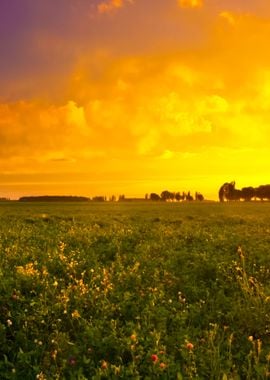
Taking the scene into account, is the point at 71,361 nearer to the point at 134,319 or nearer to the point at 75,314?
the point at 75,314

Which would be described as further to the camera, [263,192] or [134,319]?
[263,192]

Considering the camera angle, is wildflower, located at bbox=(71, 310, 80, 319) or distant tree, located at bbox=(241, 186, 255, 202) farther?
distant tree, located at bbox=(241, 186, 255, 202)

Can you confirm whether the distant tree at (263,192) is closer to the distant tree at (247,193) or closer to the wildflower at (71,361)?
the distant tree at (247,193)

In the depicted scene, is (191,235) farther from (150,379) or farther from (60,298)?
(150,379)

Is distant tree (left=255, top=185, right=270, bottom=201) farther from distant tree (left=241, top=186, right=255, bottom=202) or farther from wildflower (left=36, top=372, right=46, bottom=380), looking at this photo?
wildflower (left=36, top=372, right=46, bottom=380)

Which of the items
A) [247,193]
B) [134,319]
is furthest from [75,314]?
[247,193]

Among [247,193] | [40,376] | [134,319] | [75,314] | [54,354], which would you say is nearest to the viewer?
[40,376]

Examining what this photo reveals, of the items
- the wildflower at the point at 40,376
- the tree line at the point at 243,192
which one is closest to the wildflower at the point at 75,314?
the wildflower at the point at 40,376

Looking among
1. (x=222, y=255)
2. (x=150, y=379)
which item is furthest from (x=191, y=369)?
(x=222, y=255)

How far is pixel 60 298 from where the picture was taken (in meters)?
8.42

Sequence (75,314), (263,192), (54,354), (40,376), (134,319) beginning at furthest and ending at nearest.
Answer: (263,192)
(134,319)
(75,314)
(54,354)
(40,376)

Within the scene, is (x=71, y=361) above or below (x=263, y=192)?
below

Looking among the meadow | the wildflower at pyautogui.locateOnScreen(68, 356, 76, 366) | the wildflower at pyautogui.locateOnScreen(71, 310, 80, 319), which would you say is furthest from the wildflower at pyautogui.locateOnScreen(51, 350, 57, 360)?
the wildflower at pyautogui.locateOnScreen(71, 310, 80, 319)

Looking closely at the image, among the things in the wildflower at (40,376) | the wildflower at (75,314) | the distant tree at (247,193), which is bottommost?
the wildflower at (40,376)
